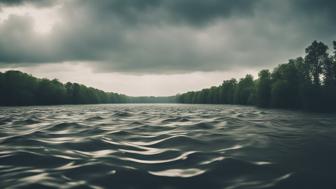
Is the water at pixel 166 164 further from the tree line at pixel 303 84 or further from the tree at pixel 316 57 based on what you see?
the tree at pixel 316 57

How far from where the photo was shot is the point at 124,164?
6.86m

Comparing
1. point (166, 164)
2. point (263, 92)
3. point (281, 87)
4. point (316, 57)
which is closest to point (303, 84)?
point (281, 87)

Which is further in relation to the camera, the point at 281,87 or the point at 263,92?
the point at 263,92

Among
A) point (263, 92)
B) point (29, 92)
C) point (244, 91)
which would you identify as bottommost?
point (29, 92)

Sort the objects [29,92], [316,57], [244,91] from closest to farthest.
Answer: [316,57] → [29,92] → [244,91]

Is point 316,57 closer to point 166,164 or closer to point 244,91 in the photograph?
point 244,91

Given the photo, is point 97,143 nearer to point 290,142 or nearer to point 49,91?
point 290,142

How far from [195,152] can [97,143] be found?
3.72m

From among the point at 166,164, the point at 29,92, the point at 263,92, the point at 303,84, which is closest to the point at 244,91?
the point at 263,92

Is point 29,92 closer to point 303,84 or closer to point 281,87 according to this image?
point 281,87

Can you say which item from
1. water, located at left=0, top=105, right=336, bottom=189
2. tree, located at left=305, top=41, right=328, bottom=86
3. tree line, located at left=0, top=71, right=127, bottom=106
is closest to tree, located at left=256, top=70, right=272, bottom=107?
tree, located at left=305, top=41, right=328, bottom=86

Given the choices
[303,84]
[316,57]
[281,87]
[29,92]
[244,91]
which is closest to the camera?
[303,84]

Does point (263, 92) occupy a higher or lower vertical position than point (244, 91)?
lower

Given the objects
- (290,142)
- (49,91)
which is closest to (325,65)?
(290,142)
